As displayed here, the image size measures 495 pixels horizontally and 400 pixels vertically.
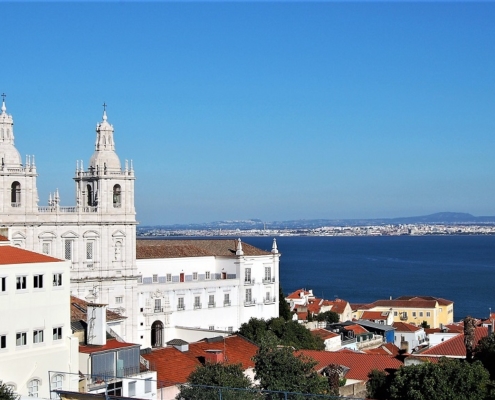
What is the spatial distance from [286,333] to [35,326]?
25.6 m

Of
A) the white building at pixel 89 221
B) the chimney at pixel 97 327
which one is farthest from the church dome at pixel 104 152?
the chimney at pixel 97 327

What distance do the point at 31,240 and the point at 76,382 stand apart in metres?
23.0

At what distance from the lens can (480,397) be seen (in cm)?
2691

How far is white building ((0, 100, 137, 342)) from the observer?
5000cm

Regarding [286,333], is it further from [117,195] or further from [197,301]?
[117,195]

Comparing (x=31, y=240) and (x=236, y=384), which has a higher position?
(x=31, y=240)

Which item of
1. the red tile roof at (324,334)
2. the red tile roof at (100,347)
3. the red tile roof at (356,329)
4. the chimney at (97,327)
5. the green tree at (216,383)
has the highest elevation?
the chimney at (97,327)

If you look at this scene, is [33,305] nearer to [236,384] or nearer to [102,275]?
[236,384]

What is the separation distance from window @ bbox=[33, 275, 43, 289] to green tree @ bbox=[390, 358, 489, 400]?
11.7 m

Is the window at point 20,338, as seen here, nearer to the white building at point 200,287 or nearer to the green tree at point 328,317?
the white building at point 200,287

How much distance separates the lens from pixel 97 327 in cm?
→ 3103

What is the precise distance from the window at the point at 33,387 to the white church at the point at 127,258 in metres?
18.2

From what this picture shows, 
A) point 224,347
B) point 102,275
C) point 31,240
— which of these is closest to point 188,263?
point 102,275

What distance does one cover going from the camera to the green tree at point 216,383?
937 inches
